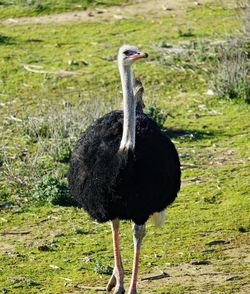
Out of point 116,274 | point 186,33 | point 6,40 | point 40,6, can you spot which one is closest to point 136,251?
point 116,274

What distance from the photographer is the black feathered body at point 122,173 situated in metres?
7.41

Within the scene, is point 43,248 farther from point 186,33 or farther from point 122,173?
point 186,33

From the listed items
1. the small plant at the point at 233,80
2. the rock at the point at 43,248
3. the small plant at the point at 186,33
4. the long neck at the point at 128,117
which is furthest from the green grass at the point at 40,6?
the long neck at the point at 128,117

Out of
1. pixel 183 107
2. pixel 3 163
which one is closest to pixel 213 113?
pixel 183 107

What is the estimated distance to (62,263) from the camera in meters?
8.51

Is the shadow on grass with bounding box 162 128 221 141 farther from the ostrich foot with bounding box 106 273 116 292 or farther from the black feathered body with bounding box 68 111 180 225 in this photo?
the ostrich foot with bounding box 106 273 116 292

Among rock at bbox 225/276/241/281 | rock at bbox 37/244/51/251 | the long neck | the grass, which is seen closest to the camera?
the long neck

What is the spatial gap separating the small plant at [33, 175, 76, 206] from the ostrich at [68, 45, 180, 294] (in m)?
1.90

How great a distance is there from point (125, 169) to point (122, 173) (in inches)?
1.5

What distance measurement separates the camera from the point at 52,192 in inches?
388

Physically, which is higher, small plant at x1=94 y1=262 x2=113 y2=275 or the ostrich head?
the ostrich head

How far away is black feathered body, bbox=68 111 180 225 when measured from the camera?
7.41m

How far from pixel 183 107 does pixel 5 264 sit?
528 centimetres

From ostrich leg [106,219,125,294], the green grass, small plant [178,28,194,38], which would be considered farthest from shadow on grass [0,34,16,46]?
ostrich leg [106,219,125,294]
